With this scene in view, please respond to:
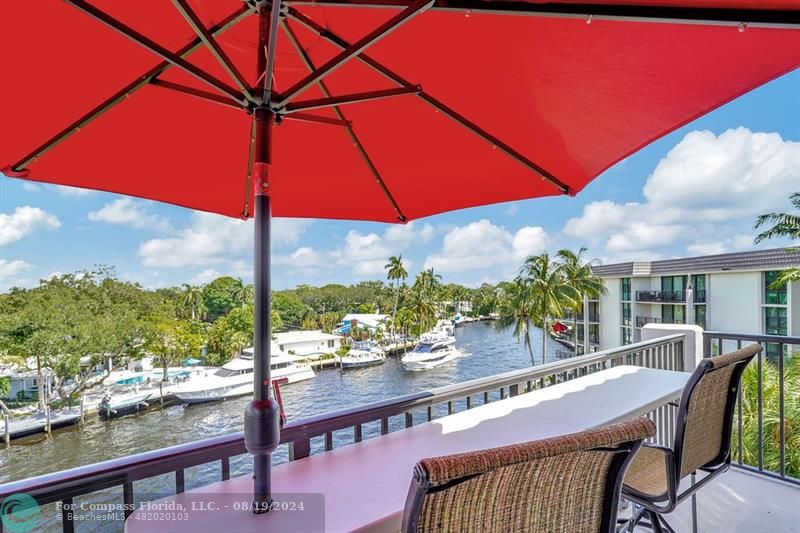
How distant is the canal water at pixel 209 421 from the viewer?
14359mm

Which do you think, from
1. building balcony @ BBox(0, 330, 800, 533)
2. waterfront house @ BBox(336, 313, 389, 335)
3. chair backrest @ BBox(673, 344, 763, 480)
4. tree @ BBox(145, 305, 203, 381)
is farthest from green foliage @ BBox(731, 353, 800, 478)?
waterfront house @ BBox(336, 313, 389, 335)

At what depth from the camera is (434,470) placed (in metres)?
0.56

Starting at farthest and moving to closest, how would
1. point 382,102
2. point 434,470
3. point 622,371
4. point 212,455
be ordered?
point 622,371
point 382,102
point 212,455
point 434,470

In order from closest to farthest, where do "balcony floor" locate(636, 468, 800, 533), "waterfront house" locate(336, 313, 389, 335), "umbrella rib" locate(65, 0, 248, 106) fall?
1. "umbrella rib" locate(65, 0, 248, 106)
2. "balcony floor" locate(636, 468, 800, 533)
3. "waterfront house" locate(336, 313, 389, 335)

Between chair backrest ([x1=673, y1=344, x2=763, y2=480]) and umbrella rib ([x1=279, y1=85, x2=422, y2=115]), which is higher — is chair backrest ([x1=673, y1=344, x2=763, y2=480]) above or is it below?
below

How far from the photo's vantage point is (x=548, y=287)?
2002cm

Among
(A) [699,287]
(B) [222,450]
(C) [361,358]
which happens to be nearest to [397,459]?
(B) [222,450]

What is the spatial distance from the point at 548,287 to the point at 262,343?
20682 mm

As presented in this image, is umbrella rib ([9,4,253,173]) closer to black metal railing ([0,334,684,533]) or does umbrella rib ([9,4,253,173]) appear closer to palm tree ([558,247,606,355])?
black metal railing ([0,334,684,533])

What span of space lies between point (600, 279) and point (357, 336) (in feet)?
63.1

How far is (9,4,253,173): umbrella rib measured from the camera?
107 cm

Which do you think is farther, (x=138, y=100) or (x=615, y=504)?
(x=138, y=100)

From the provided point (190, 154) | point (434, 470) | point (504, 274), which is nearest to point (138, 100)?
point (190, 154)

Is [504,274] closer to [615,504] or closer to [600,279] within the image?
[600,279]
